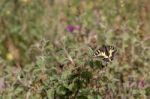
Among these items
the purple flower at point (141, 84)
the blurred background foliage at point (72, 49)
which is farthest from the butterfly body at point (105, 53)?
the purple flower at point (141, 84)

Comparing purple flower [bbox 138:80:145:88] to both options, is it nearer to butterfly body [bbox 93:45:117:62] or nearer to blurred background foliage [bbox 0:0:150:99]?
blurred background foliage [bbox 0:0:150:99]

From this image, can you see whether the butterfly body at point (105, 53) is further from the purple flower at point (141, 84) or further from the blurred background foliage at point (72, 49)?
the purple flower at point (141, 84)

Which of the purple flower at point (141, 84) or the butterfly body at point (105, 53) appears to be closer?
the butterfly body at point (105, 53)

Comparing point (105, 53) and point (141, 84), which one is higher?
point (105, 53)

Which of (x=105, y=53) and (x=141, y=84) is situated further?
(x=141, y=84)

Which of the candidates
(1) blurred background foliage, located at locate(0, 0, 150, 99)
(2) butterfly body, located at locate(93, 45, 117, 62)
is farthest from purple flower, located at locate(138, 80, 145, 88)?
(2) butterfly body, located at locate(93, 45, 117, 62)

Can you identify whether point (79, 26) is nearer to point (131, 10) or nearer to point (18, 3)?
point (131, 10)

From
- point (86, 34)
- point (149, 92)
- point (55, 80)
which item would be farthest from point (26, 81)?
point (86, 34)

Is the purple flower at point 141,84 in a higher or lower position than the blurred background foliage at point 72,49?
lower
